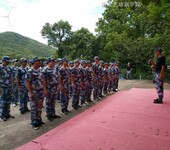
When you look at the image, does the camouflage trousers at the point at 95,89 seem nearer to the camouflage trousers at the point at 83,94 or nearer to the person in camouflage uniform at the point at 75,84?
the camouflage trousers at the point at 83,94

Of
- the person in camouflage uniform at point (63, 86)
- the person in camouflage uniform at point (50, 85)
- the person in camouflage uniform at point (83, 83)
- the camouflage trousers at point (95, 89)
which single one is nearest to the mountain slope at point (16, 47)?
the camouflage trousers at point (95, 89)

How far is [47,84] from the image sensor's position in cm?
622

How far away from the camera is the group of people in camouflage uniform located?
5668mm

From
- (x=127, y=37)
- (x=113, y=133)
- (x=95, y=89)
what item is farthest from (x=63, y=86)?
(x=127, y=37)

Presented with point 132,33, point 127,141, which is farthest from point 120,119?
point 132,33

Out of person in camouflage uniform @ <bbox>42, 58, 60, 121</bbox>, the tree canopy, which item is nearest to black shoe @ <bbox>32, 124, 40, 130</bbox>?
person in camouflage uniform @ <bbox>42, 58, 60, 121</bbox>

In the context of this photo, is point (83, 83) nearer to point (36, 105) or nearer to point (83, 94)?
point (83, 94)

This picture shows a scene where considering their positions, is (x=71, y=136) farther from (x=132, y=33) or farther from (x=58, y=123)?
(x=132, y=33)

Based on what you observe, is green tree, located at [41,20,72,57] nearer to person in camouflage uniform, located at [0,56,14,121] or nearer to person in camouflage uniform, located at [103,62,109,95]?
person in camouflage uniform, located at [103,62,109,95]

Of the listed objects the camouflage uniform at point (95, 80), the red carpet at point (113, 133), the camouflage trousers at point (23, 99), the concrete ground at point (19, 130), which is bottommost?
the concrete ground at point (19, 130)

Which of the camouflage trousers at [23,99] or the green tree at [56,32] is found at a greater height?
the green tree at [56,32]

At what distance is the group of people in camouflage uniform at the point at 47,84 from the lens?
5668 mm

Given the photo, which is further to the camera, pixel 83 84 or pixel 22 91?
pixel 83 84

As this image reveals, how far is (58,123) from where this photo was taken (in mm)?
6105
